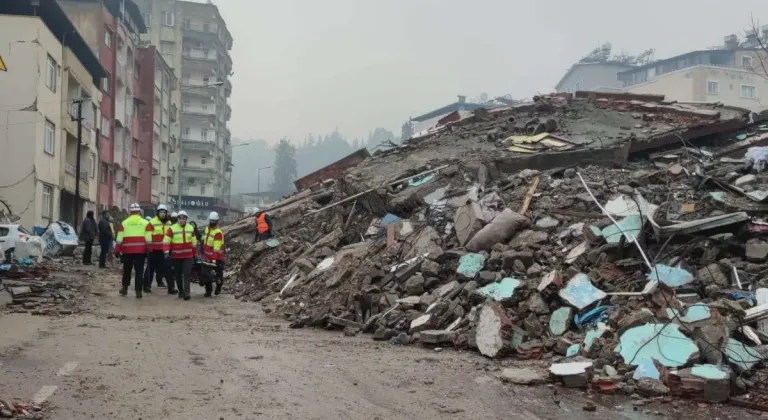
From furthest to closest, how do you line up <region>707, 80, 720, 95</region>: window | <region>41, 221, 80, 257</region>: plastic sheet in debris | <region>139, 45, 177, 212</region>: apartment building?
<region>707, 80, 720, 95</region>: window → <region>139, 45, 177, 212</region>: apartment building → <region>41, 221, 80, 257</region>: plastic sheet in debris

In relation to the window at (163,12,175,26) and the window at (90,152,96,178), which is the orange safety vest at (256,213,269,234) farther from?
the window at (163,12,175,26)

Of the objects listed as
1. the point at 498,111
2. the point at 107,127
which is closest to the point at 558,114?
the point at 498,111

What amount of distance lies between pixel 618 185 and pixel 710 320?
6.22 metres

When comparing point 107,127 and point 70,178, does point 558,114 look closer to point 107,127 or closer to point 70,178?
point 70,178

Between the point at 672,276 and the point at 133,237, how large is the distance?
362 inches

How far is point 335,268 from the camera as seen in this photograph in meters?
12.5

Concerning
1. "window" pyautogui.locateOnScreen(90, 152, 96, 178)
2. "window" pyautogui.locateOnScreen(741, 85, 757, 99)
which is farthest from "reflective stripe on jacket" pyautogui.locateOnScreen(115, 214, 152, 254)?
"window" pyautogui.locateOnScreen(741, 85, 757, 99)

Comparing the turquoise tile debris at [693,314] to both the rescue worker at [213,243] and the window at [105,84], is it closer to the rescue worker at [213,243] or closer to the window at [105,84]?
the rescue worker at [213,243]

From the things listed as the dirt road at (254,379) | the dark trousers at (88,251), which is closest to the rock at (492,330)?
the dirt road at (254,379)

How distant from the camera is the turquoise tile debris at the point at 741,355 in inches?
243

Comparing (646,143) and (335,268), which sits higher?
(646,143)

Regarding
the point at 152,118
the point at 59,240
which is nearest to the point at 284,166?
the point at 152,118

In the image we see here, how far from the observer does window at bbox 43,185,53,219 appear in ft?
96.4

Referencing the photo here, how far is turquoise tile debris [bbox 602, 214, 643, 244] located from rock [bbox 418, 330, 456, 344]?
9.33 ft
